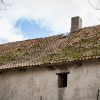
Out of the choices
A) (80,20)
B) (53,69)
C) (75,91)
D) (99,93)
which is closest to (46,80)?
(53,69)

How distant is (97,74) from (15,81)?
5062 mm

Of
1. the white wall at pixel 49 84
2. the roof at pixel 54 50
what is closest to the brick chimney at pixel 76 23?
the roof at pixel 54 50

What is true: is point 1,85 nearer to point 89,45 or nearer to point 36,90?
point 36,90

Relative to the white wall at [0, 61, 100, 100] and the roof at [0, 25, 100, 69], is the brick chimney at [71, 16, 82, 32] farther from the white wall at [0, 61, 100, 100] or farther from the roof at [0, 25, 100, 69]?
the white wall at [0, 61, 100, 100]

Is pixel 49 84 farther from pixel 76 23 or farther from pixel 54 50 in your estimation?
pixel 76 23

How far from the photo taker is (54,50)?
19.6 meters

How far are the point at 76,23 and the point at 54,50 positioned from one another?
3.58 meters

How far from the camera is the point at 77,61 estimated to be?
16750 millimetres

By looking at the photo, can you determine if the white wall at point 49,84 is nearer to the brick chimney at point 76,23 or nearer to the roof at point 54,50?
the roof at point 54,50

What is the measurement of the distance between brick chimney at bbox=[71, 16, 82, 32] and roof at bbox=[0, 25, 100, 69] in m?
0.44

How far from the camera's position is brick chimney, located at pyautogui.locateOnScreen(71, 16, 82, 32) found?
22.2 metres

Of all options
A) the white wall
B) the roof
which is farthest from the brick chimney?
the white wall

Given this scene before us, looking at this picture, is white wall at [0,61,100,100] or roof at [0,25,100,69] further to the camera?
roof at [0,25,100,69]

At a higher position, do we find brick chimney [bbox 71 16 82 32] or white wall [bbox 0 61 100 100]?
brick chimney [bbox 71 16 82 32]
